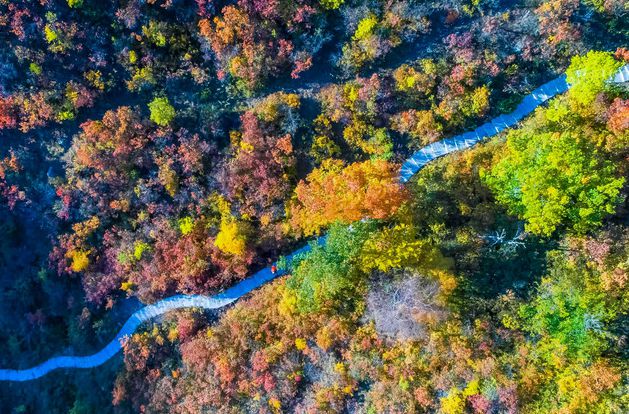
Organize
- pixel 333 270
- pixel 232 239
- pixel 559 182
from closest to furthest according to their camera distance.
Answer: pixel 559 182
pixel 333 270
pixel 232 239

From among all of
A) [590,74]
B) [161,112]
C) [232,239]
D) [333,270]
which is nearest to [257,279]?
[232,239]

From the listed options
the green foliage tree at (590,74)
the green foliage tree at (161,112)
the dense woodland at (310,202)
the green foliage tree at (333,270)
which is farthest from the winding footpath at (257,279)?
the green foliage tree at (161,112)

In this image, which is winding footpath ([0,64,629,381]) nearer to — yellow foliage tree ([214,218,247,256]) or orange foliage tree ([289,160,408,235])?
orange foliage tree ([289,160,408,235])

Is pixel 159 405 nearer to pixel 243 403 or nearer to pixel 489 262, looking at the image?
pixel 243 403

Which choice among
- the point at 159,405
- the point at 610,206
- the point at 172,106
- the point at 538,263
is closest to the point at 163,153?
the point at 172,106

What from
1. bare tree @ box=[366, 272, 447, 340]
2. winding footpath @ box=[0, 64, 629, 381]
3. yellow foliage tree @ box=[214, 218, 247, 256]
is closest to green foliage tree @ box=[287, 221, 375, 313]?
bare tree @ box=[366, 272, 447, 340]

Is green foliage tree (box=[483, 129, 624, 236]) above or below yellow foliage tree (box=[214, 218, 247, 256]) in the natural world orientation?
below

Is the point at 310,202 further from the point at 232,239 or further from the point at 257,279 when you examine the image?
the point at 257,279
